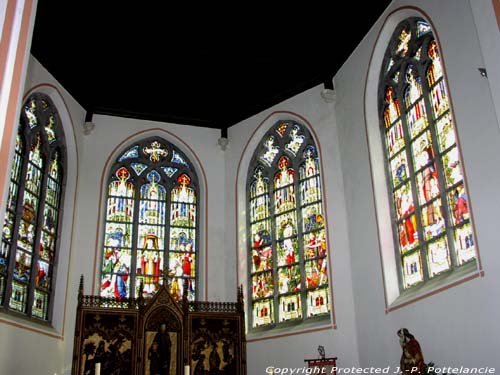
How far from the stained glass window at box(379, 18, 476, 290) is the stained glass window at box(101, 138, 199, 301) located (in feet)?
18.9

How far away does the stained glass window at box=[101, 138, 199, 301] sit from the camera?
50.0 ft

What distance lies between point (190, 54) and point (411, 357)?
30.9 ft

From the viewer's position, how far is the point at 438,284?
34.0 feet

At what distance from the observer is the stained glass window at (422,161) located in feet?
34.7

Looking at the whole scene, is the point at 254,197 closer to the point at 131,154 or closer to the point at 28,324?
the point at 131,154

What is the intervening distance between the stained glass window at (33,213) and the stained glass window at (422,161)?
7.76 meters

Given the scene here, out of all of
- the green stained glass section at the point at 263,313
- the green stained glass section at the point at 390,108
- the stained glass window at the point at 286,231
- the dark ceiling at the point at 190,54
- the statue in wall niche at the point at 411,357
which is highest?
the dark ceiling at the point at 190,54

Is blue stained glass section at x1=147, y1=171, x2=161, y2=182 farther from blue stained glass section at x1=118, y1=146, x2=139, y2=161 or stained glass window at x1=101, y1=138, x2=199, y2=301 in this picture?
blue stained glass section at x1=118, y1=146, x2=139, y2=161

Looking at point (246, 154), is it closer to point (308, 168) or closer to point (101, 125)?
point (308, 168)

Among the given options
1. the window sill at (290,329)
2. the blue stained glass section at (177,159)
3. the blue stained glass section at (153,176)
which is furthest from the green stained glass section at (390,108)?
the blue stained glass section at (153,176)

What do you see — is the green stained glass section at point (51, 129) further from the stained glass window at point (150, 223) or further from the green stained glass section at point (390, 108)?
the green stained glass section at point (390, 108)

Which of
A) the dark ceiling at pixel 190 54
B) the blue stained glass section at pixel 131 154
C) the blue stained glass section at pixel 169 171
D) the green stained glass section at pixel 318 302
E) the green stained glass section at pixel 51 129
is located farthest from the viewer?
the blue stained glass section at pixel 169 171

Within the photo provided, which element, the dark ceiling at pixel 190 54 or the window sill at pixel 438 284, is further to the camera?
the dark ceiling at pixel 190 54

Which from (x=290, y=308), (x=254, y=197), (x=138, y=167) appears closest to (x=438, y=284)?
(x=290, y=308)
